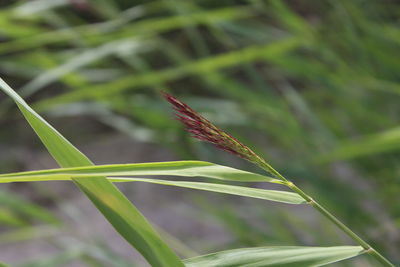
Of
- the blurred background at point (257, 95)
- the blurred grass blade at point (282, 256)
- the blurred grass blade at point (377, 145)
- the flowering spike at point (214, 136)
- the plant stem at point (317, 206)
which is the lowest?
the blurred grass blade at point (282, 256)

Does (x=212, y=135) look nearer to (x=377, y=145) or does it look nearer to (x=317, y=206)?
(x=317, y=206)

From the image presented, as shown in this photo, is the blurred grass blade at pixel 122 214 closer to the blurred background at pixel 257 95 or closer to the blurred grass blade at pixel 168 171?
the blurred grass blade at pixel 168 171

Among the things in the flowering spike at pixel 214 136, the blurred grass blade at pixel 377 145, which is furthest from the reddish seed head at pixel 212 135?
the blurred grass blade at pixel 377 145

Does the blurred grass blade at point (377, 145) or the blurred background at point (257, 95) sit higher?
the blurred background at point (257, 95)

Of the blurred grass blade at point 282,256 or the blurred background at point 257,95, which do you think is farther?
the blurred background at point 257,95

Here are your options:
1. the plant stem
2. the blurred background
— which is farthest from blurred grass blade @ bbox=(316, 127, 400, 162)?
the plant stem

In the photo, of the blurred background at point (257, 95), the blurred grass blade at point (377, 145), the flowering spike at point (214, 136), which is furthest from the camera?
the blurred background at point (257, 95)
